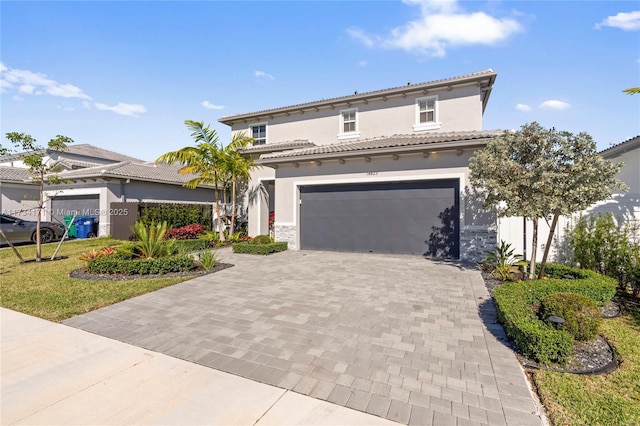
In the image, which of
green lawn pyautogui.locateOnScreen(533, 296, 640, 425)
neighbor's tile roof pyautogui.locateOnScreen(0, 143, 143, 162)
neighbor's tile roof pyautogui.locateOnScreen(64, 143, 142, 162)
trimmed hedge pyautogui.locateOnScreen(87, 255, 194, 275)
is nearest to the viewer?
green lawn pyautogui.locateOnScreen(533, 296, 640, 425)

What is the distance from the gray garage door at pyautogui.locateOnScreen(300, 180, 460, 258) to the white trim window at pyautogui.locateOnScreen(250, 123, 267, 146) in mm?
6866

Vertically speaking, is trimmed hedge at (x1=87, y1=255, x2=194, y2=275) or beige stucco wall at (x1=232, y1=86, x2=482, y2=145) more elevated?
beige stucco wall at (x1=232, y1=86, x2=482, y2=145)

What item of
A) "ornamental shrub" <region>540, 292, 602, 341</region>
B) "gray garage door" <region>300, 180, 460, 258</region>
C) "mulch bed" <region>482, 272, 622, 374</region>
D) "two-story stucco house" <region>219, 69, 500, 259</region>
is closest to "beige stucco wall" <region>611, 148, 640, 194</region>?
"two-story stucco house" <region>219, 69, 500, 259</region>

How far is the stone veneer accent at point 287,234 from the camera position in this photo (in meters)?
12.4

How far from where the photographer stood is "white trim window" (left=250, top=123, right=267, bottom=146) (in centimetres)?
1768

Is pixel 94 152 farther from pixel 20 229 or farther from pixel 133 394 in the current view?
pixel 133 394

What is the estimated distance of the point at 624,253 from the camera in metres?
6.45

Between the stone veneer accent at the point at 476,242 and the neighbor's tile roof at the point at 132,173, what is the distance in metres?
16.8

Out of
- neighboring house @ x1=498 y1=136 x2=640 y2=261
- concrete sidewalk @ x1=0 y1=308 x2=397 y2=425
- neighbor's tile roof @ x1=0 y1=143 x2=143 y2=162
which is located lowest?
concrete sidewalk @ x1=0 y1=308 x2=397 y2=425

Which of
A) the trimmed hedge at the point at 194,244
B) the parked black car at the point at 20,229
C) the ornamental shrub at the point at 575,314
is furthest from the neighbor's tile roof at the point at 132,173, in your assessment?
the ornamental shrub at the point at 575,314

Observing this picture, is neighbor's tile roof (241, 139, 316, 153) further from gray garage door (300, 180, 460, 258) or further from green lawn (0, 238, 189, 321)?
green lawn (0, 238, 189, 321)

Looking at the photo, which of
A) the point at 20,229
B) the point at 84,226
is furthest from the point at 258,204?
the point at 20,229

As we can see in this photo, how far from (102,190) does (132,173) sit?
176 cm

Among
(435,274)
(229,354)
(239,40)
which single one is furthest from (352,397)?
(239,40)
